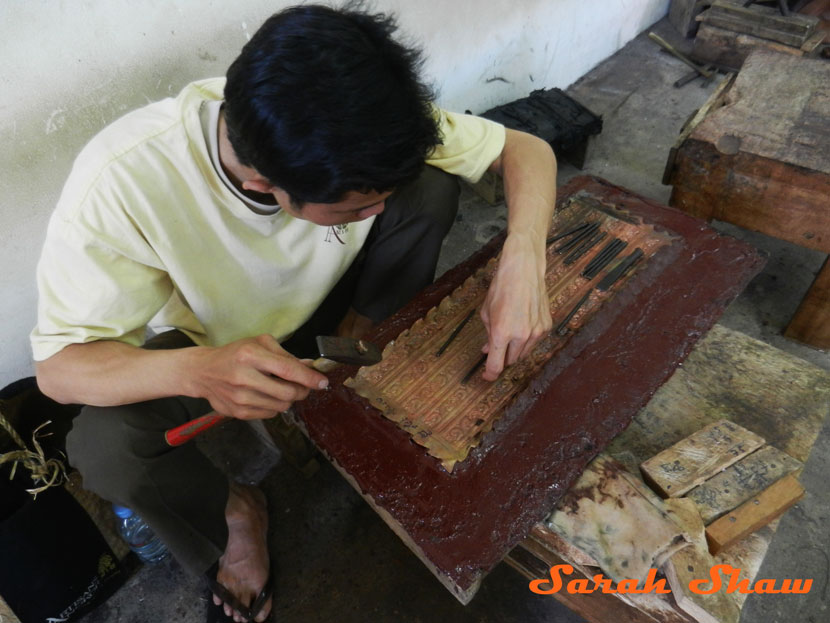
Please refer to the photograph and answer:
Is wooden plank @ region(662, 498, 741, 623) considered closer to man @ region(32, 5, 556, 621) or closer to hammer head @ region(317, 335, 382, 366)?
man @ region(32, 5, 556, 621)

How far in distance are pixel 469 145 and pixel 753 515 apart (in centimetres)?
121

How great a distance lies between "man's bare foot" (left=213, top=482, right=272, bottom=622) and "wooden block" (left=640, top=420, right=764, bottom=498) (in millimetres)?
1217

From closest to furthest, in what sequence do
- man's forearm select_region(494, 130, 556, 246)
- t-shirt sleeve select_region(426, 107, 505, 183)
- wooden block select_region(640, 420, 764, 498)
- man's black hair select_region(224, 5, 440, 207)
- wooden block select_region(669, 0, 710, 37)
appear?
man's black hair select_region(224, 5, 440, 207) < wooden block select_region(640, 420, 764, 498) < man's forearm select_region(494, 130, 556, 246) < t-shirt sleeve select_region(426, 107, 505, 183) < wooden block select_region(669, 0, 710, 37)

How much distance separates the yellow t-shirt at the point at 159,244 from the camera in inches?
43.6

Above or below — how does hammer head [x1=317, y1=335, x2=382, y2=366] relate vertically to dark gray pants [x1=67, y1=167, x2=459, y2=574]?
above

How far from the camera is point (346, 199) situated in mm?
1041

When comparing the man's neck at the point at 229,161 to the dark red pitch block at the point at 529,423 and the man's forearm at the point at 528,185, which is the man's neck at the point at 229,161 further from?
the man's forearm at the point at 528,185

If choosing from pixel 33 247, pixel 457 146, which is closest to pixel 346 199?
pixel 457 146

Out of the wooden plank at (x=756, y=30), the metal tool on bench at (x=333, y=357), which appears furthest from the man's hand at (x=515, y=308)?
the wooden plank at (x=756, y=30)

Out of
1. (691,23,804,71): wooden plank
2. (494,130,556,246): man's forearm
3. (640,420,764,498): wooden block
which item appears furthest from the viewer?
(691,23,804,71): wooden plank

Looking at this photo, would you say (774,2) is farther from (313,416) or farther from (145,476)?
(145,476)

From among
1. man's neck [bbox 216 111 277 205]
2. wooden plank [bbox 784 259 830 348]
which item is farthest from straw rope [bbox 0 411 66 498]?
wooden plank [bbox 784 259 830 348]

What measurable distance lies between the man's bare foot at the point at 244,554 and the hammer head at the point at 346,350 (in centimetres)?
96

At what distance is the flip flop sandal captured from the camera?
166cm
